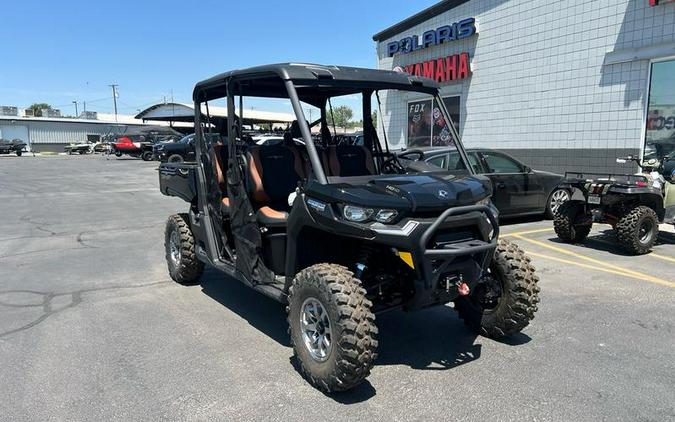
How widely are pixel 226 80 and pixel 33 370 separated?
111 inches

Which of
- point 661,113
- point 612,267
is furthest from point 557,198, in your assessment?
point 612,267

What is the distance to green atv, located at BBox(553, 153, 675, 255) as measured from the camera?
24.2 ft

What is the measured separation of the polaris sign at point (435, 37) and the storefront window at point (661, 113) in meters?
5.70

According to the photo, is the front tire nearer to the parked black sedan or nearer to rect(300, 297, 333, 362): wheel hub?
the parked black sedan

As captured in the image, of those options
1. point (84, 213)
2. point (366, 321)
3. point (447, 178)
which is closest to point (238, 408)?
point (366, 321)

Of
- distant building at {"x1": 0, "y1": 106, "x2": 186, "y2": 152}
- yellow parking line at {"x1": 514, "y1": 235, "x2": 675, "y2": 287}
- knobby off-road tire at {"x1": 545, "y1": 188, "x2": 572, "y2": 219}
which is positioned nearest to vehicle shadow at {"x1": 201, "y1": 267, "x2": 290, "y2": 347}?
yellow parking line at {"x1": 514, "y1": 235, "x2": 675, "y2": 287}

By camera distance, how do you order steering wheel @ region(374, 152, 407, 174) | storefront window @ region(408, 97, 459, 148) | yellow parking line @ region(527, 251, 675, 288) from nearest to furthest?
steering wheel @ region(374, 152, 407, 174) < yellow parking line @ region(527, 251, 675, 288) < storefront window @ region(408, 97, 459, 148)

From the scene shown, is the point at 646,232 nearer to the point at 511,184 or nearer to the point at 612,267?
the point at 612,267

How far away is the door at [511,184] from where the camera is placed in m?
9.65

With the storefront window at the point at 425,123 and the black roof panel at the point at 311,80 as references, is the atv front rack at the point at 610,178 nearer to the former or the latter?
the black roof panel at the point at 311,80

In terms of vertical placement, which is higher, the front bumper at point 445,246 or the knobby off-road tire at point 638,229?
the front bumper at point 445,246

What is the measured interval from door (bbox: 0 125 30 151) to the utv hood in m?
67.4

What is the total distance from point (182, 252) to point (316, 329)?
9.26ft

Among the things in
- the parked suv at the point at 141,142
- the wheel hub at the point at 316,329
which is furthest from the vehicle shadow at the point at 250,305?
the parked suv at the point at 141,142
